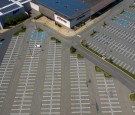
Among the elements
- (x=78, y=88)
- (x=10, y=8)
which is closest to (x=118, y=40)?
(x=78, y=88)

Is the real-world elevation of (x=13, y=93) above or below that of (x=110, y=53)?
below

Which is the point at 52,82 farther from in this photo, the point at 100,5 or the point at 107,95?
the point at 100,5

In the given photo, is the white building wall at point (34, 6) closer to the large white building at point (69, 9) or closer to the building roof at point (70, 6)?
the large white building at point (69, 9)

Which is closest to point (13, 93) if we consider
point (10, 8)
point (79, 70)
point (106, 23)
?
point (79, 70)

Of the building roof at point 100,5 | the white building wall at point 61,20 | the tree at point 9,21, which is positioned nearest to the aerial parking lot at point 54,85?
the white building wall at point 61,20

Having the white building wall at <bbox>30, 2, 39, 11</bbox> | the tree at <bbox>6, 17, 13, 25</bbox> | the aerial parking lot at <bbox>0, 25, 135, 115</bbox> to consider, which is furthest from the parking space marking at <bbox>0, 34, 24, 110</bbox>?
the white building wall at <bbox>30, 2, 39, 11</bbox>

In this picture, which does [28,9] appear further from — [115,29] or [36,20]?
[115,29]

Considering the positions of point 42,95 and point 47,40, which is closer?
point 42,95
